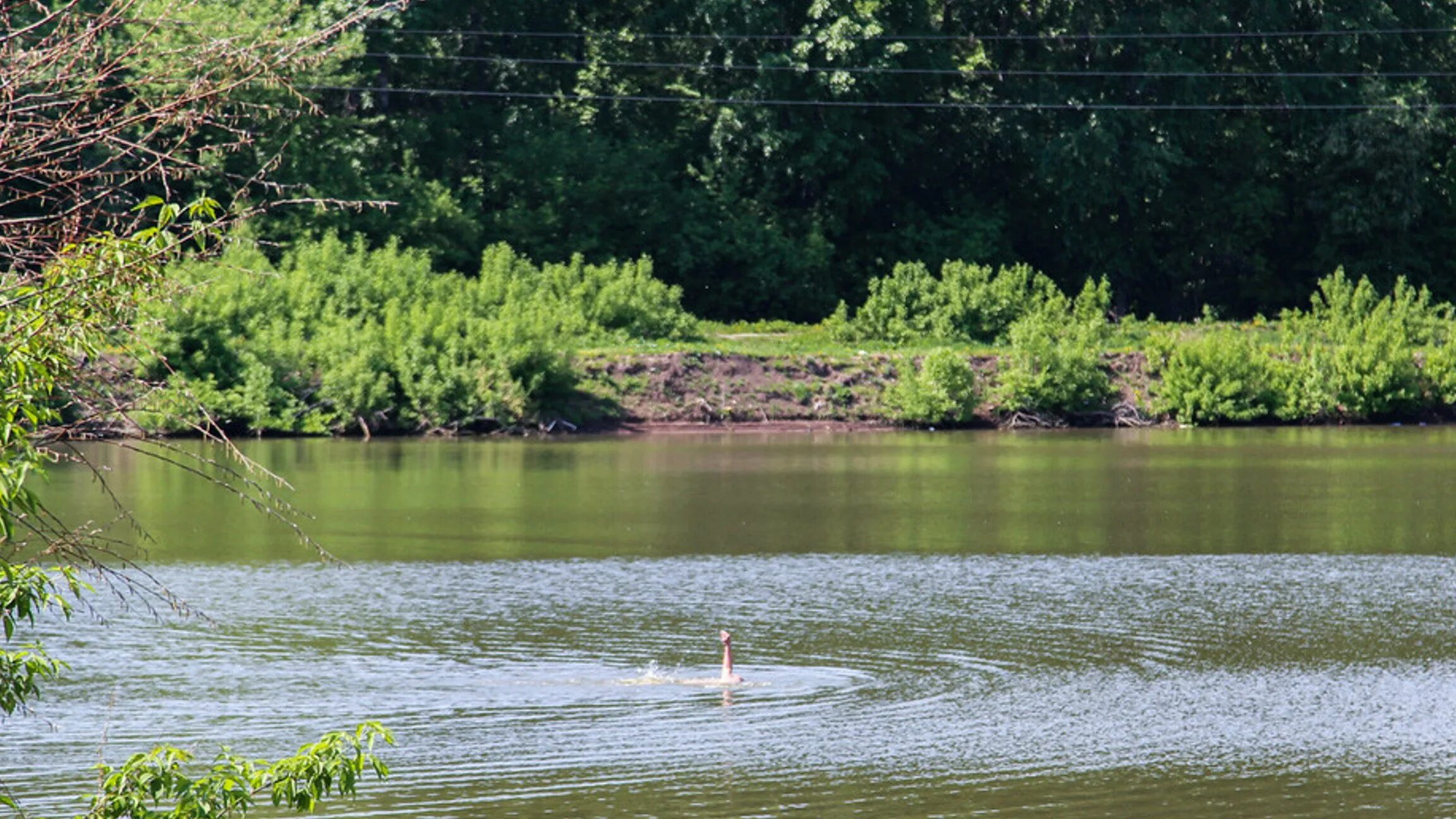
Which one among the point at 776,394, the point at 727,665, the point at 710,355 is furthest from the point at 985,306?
the point at 727,665

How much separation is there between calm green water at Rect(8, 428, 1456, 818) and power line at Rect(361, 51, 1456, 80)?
836 inches

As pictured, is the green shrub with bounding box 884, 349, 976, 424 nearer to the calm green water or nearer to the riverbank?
the riverbank

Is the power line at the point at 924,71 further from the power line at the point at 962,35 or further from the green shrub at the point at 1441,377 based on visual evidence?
the green shrub at the point at 1441,377

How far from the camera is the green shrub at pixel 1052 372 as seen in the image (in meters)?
43.2

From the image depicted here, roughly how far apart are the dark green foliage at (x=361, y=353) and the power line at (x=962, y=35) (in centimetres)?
937

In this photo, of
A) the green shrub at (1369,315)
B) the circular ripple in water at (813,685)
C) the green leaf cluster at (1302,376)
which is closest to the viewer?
the circular ripple in water at (813,685)

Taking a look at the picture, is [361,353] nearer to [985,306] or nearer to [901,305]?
[901,305]

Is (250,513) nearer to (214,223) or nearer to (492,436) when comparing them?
(492,436)

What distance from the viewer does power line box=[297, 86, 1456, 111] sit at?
52375 mm

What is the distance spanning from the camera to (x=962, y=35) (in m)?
56.0

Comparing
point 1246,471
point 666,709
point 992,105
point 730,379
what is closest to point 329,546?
point 666,709

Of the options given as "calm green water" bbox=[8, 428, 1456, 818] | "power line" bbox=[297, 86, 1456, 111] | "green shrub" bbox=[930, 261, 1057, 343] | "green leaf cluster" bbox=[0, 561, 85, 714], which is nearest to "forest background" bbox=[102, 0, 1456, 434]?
"green shrub" bbox=[930, 261, 1057, 343]

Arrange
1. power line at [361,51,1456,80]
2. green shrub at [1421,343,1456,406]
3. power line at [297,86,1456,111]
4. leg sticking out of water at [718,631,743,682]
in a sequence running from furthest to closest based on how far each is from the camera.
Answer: power line at [297,86,1456,111]
power line at [361,51,1456,80]
green shrub at [1421,343,1456,406]
leg sticking out of water at [718,631,743,682]

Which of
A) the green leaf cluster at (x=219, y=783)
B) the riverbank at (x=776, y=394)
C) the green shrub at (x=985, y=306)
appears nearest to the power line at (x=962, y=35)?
the green shrub at (x=985, y=306)
